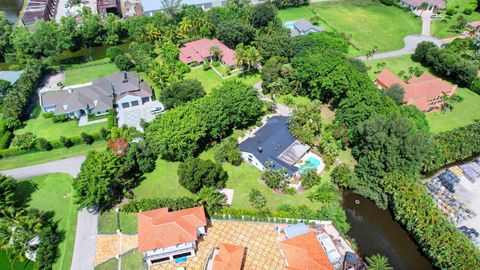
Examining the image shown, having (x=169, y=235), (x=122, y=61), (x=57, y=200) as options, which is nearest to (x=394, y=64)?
(x=122, y=61)

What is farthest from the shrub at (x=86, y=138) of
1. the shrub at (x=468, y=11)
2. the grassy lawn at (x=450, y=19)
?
the shrub at (x=468, y=11)

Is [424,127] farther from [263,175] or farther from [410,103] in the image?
[263,175]

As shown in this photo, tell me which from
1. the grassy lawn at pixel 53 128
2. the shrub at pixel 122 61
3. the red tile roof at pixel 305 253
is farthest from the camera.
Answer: the shrub at pixel 122 61

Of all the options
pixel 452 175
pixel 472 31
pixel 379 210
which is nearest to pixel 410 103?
pixel 452 175

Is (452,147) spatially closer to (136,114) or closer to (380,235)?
(380,235)

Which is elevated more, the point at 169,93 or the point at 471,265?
the point at 169,93

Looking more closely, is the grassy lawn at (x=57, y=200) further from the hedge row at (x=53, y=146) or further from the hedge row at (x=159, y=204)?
the hedge row at (x=159, y=204)

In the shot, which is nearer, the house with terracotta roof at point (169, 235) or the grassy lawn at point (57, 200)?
the house with terracotta roof at point (169, 235)

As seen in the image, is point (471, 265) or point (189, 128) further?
point (189, 128)
